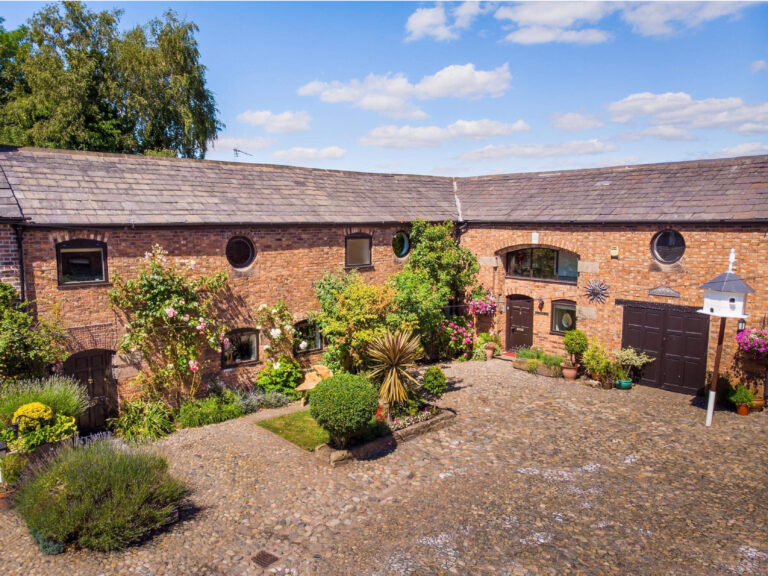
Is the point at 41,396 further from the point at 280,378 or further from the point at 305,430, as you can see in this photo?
the point at 280,378

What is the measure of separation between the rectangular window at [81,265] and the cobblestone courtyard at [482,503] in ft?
13.2

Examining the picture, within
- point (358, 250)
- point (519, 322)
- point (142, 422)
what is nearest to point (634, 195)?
point (519, 322)

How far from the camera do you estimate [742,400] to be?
12453 mm

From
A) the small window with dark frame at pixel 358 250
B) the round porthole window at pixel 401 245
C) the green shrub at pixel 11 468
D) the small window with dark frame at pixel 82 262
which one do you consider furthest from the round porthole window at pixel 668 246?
the green shrub at pixel 11 468

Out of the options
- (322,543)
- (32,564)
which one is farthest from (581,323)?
(32,564)

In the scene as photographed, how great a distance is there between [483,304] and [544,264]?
8.01ft

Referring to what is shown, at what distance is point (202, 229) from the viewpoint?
12789 millimetres

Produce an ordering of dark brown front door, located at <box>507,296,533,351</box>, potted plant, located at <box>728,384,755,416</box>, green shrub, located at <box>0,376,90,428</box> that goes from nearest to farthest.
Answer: green shrub, located at <box>0,376,90,428</box> → potted plant, located at <box>728,384,755,416</box> → dark brown front door, located at <box>507,296,533,351</box>

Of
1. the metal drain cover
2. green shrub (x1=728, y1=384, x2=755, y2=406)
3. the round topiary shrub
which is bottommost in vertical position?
the metal drain cover

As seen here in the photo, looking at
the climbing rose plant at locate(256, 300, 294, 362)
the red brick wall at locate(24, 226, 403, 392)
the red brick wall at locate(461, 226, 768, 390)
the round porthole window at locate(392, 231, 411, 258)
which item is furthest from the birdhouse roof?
the climbing rose plant at locate(256, 300, 294, 362)

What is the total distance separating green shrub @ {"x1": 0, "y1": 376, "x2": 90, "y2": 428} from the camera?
8.71 m

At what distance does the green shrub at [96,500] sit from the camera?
22.6 feet

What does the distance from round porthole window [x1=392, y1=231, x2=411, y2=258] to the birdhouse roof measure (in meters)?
8.97

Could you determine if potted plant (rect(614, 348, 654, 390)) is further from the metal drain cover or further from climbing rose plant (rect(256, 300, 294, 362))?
the metal drain cover
